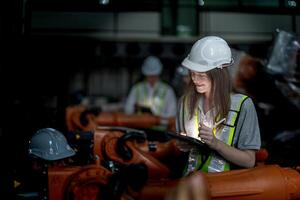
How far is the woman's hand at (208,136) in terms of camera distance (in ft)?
9.63

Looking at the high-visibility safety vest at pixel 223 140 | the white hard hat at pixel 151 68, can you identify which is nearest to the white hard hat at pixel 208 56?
the high-visibility safety vest at pixel 223 140

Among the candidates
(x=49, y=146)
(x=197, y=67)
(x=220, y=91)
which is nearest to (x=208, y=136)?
(x=220, y=91)

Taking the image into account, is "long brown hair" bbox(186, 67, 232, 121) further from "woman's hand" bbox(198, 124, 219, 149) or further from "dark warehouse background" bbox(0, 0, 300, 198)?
"dark warehouse background" bbox(0, 0, 300, 198)

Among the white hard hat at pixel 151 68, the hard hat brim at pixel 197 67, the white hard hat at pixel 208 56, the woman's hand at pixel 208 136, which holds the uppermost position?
the white hard hat at pixel 208 56

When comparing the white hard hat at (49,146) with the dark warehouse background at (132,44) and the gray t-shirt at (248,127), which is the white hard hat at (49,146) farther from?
the gray t-shirt at (248,127)

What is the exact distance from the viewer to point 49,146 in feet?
12.1

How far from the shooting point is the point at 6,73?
383cm

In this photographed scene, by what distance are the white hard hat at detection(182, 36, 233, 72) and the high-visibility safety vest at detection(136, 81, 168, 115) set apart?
5054mm

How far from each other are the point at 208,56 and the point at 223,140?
24.0 inches

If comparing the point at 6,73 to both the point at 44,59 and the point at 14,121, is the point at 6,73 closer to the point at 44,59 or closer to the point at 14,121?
the point at 14,121

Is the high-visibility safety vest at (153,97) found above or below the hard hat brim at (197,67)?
below

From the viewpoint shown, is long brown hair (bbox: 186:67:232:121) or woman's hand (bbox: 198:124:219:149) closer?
woman's hand (bbox: 198:124:219:149)

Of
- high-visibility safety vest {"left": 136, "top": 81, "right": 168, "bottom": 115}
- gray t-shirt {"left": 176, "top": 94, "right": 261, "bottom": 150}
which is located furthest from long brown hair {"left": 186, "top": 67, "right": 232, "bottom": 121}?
high-visibility safety vest {"left": 136, "top": 81, "right": 168, "bottom": 115}

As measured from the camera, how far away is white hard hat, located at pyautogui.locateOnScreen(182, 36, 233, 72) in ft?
10.6
